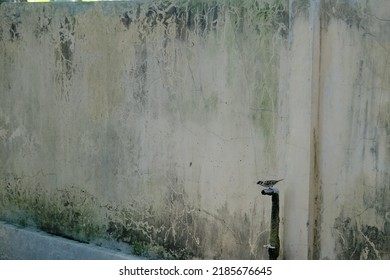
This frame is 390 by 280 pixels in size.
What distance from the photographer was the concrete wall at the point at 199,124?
4156 mm

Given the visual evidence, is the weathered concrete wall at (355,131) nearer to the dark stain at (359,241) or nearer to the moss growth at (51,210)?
the dark stain at (359,241)

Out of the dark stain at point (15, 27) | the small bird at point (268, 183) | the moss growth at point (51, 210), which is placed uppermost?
the dark stain at point (15, 27)

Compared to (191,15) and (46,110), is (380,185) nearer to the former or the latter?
(191,15)

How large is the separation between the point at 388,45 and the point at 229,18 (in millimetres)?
1186

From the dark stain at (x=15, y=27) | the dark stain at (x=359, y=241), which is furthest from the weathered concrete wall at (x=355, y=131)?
the dark stain at (x=15, y=27)

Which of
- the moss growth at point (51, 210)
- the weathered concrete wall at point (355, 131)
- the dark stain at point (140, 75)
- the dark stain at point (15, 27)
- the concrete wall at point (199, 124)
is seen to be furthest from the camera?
the dark stain at point (15, 27)

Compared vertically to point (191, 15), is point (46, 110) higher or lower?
lower

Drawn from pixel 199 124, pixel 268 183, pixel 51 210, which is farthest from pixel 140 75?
pixel 51 210

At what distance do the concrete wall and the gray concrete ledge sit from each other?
112 millimetres

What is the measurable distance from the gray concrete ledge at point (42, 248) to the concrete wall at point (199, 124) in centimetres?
11

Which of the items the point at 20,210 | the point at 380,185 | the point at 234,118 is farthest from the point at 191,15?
the point at 20,210

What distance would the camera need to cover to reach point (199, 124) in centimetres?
482

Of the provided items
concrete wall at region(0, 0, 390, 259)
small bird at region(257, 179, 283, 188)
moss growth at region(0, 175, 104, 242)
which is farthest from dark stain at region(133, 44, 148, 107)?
small bird at region(257, 179, 283, 188)

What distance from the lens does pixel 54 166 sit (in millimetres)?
5816
